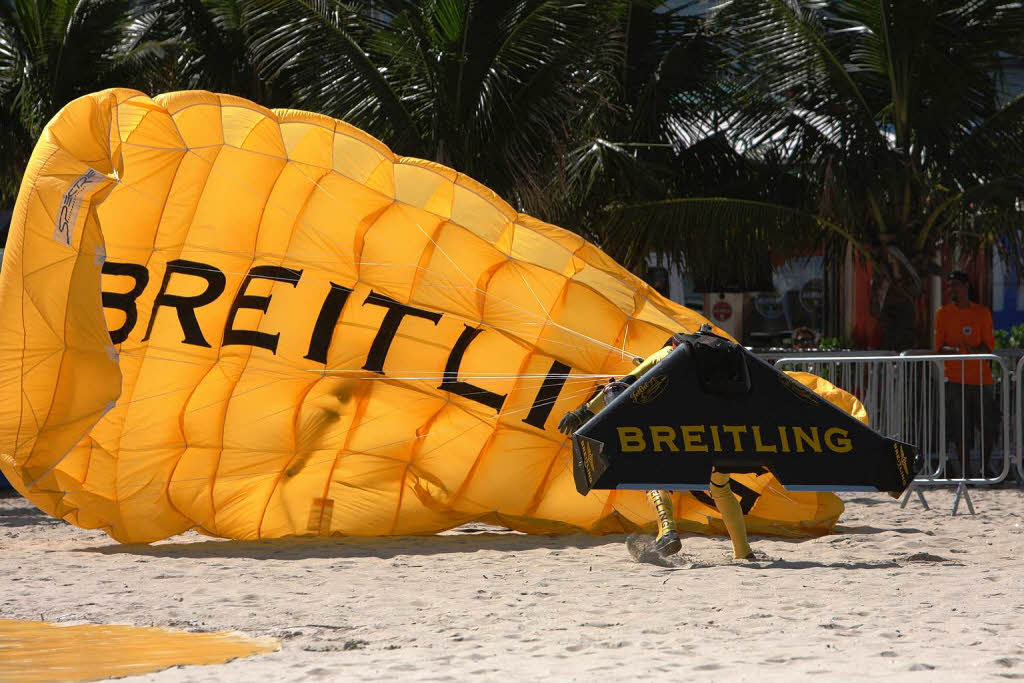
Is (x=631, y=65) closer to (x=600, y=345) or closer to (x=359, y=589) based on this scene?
(x=600, y=345)

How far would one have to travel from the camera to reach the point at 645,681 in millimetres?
4945

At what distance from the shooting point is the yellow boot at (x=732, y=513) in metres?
7.90

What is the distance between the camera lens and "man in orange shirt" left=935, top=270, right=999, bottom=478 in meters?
11.5

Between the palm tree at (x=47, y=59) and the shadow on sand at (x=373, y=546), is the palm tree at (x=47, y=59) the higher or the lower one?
the higher one

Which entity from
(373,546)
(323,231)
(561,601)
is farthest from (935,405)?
(561,601)

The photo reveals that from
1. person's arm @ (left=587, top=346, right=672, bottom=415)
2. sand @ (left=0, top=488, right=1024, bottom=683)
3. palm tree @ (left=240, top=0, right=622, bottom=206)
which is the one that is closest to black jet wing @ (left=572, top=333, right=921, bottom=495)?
person's arm @ (left=587, top=346, right=672, bottom=415)

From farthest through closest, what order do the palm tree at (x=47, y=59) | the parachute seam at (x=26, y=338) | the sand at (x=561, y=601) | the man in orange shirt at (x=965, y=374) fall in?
the palm tree at (x=47, y=59) < the man in orange shirt at (x=965, y=374) < the parachute seam at (x=26, y=338) < the sand at (x=561, y=601)

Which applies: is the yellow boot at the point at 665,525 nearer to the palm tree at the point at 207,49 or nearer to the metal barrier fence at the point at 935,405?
the metal barrier fence at the point at 935,405

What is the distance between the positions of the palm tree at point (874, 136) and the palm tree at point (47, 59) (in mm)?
5385

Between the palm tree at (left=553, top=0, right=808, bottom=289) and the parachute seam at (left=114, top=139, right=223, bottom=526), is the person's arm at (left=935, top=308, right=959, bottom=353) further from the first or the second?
the parachute seam at (left=114, top=139, right=223, bottom=526)

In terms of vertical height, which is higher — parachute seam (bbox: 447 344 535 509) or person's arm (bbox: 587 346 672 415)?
person's arm (bbox: 587 346 672 415)

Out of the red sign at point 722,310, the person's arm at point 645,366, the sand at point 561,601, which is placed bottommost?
the sand at point 561,601

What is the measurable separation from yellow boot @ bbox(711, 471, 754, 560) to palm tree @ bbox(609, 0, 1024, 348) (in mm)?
5375

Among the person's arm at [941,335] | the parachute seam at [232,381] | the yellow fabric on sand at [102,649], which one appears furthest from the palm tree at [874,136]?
the yellow fabric on sand at [102,649]
